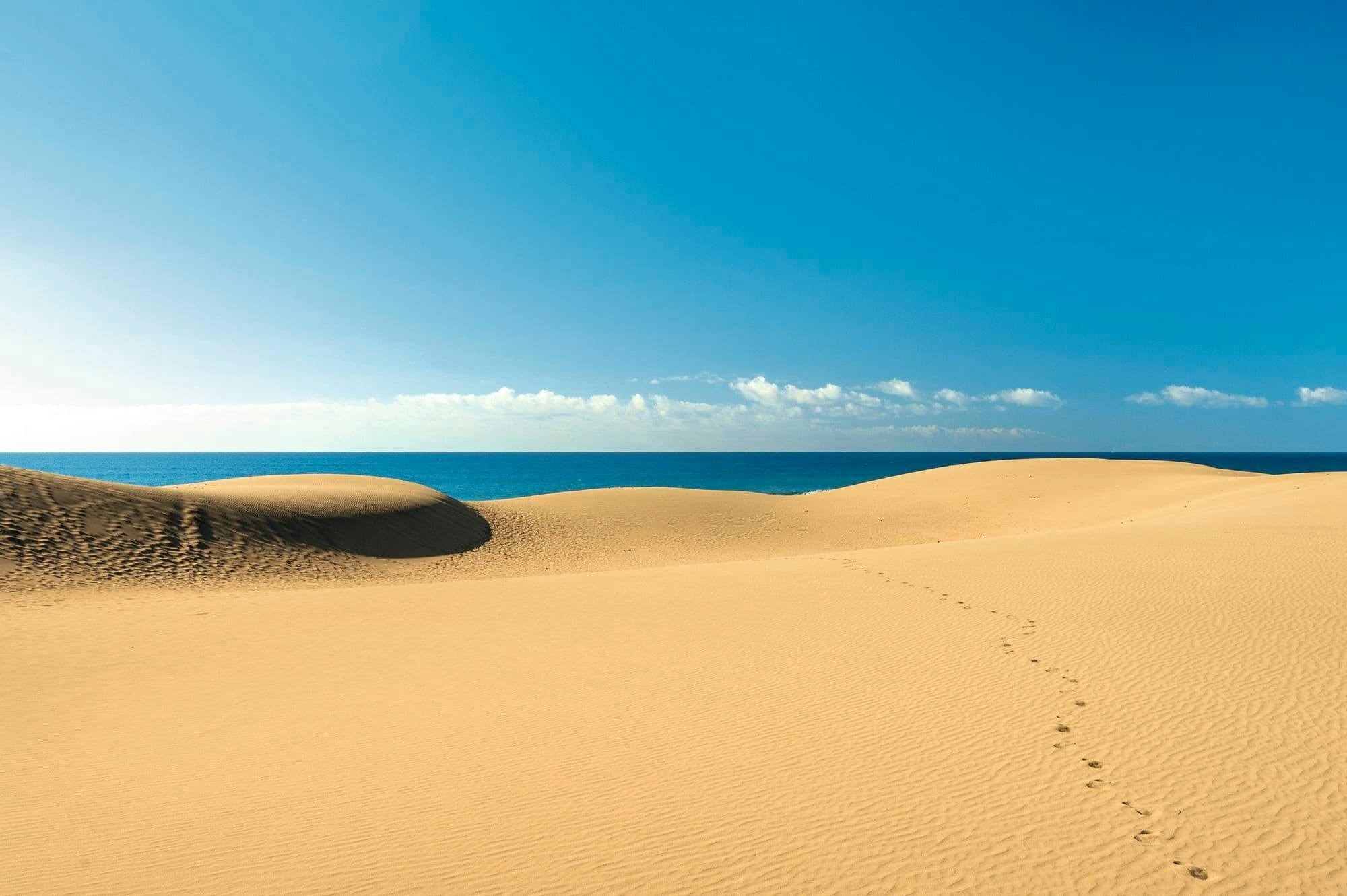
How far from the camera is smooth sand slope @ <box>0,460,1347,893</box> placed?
4.69 m

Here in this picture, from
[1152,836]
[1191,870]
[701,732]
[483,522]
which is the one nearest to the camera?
[1191,870]

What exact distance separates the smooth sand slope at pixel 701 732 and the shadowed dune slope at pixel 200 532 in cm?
100

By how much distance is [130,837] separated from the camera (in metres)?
5.05

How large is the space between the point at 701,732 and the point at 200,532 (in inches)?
772

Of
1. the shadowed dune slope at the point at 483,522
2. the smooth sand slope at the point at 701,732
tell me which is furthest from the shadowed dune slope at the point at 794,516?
the smooth sand slope at the point at 701,732

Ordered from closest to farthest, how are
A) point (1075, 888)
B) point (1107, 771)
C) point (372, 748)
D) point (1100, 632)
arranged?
1. point (1075, 888)
2. point (1107, 771)
3. point (372, 748)
4. point (1100, 632)

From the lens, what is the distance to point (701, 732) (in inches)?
273

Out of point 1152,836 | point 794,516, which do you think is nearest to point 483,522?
point 794,516

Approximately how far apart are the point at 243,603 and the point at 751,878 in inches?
515

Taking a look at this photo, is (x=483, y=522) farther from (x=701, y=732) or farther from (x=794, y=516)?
(x=701, y=732)

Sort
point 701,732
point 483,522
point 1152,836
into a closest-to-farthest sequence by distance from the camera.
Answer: point 1152,836
point 701,732
point 483,522

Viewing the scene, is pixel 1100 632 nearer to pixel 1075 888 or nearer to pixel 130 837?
pixel 1075 888

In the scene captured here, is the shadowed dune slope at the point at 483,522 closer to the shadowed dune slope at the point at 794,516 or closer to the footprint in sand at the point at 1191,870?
the shadowed dune slope at the point at 794,516

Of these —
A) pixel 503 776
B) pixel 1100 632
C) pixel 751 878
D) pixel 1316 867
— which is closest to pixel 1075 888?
pixel 1316 867
